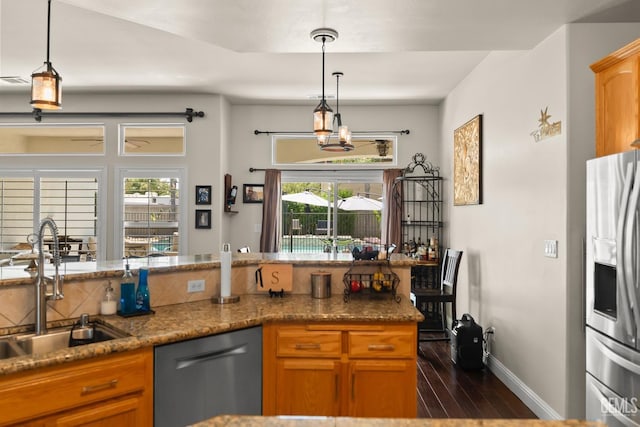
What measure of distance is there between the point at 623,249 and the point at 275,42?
260 centimetres

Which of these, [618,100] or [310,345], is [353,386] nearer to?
[310,345]

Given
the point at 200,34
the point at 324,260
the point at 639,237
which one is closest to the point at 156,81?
the point at 200,34

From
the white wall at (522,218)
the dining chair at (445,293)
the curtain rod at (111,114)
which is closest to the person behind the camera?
the white wall at (522,218)

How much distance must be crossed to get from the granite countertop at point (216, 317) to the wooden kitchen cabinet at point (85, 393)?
46 millimetres

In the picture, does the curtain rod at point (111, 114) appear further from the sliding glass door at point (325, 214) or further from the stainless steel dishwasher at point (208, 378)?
the stainless steel dishwasher at point (208, 378)

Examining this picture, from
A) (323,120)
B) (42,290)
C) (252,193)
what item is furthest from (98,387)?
(252,193)

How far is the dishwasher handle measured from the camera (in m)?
2.11

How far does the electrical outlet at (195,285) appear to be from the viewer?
281cm

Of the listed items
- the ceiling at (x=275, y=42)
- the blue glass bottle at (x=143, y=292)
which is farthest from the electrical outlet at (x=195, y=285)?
the ceiling at (x=275, y=42)

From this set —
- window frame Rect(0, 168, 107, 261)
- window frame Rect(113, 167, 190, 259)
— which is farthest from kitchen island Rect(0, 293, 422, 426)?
window frame Rect(0, 168, 107, 261)

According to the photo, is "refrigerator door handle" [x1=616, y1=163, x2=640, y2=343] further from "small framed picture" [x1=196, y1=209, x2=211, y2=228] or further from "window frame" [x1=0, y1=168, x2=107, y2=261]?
"window frame" [x1=0, y1=168, x2=107, y2=261]

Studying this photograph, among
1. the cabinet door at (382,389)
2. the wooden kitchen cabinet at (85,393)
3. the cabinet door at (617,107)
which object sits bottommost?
the cabinet door at (382,389)

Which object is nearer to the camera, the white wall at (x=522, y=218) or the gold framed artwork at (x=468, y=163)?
the white wall at (x=522, y=218)

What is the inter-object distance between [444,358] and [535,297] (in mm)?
1551
